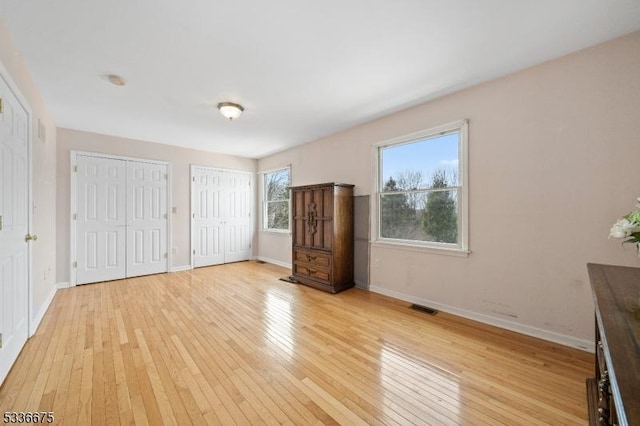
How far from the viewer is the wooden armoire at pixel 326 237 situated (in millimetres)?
3789

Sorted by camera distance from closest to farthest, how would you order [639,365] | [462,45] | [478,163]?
[639,365] → [462,45] → [478,163]

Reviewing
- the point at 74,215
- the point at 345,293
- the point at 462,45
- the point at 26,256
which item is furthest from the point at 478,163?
the point at 74,215

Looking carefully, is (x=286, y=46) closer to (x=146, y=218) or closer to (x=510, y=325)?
(x=510, y=325)

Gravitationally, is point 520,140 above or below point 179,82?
below

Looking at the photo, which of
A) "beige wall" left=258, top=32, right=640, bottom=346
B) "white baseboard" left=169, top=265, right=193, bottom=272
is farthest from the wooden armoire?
"white baseboard" left=169, top=265, right=193, bottom=272

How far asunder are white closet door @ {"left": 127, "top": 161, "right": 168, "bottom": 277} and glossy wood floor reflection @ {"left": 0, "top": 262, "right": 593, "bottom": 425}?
1.58 m

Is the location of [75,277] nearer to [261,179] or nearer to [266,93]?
[261,179]

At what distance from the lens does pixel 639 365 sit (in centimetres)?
68

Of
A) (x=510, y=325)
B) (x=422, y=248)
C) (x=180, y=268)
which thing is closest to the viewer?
(x=510, y=325)

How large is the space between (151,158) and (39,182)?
197 centimetres

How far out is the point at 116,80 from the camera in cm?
259

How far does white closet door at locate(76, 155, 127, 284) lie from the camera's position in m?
4.11

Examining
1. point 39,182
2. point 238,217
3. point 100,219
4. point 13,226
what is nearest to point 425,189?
point 13,226

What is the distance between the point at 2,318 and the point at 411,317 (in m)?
3.44
